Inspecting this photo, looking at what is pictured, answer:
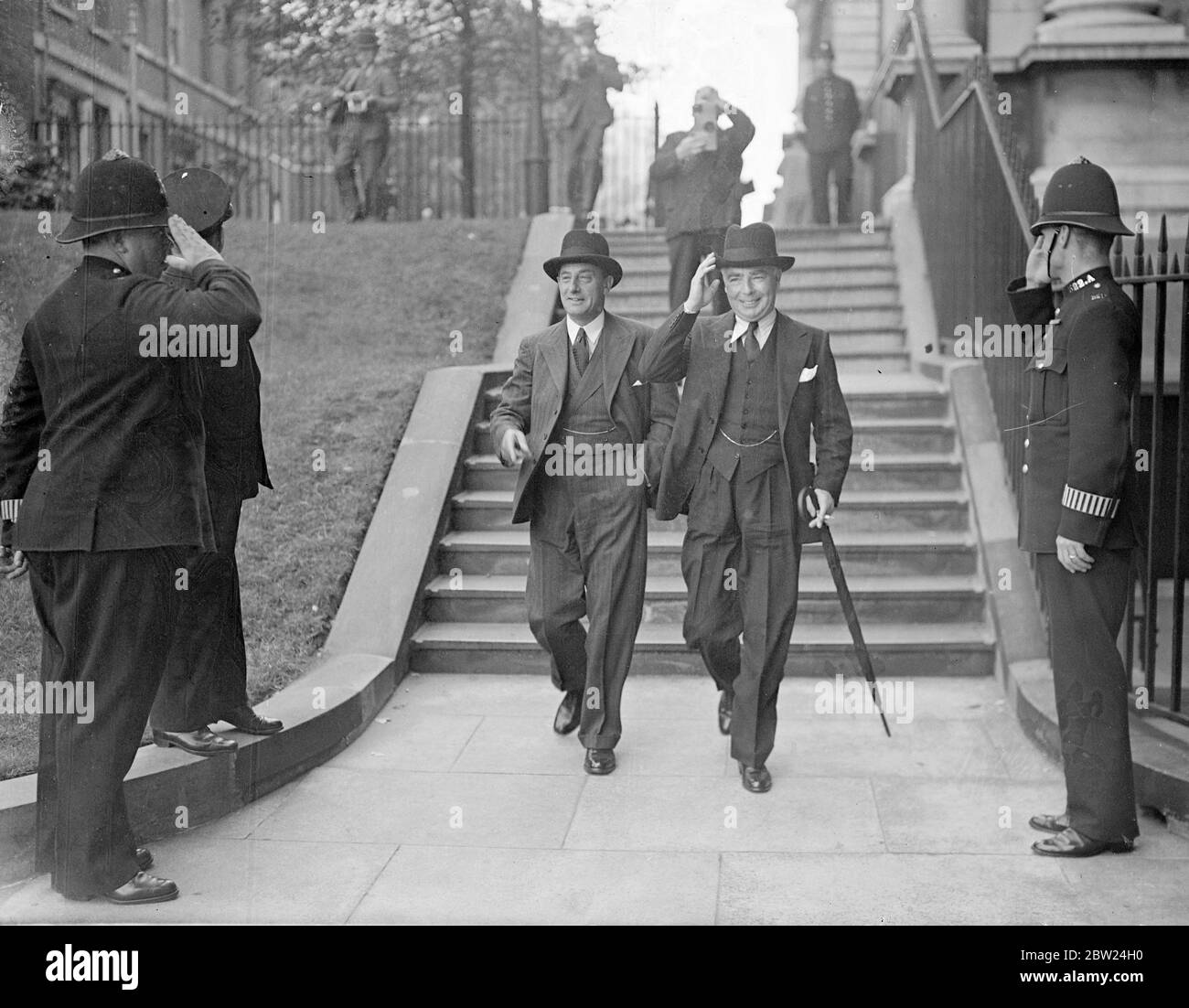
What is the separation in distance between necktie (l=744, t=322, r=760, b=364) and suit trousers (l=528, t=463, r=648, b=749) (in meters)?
0.72

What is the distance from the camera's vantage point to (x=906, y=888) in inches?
173

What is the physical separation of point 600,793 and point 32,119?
324cm

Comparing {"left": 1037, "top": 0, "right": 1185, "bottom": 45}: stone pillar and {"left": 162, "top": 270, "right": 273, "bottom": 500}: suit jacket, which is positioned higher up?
{"left": 1037, "top": 0, "right": 1185, "bottom": 45}: stone pillar

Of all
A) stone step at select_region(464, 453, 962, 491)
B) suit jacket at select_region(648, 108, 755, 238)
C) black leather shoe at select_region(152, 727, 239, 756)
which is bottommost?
black leather shoe at select_region(152, 727, 239, 756)

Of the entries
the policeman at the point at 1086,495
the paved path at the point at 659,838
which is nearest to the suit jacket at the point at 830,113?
the paved path at the point at 659,838

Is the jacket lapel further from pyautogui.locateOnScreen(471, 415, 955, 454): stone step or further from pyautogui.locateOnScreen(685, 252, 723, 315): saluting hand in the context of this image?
pyautogui.locateOnScreen(471, 415, 955, 454): stone step

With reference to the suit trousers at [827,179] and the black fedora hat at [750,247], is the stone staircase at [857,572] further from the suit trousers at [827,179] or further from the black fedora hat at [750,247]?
the suit trousers at [827,179]

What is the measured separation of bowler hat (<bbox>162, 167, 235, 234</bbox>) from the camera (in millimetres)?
4801

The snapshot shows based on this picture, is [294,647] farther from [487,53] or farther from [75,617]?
[487,53]

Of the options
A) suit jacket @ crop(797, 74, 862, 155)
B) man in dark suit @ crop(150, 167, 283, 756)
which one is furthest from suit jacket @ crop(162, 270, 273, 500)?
suit jacket @ crop(797, 74, 862, 155)

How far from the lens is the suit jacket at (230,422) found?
5.23 metres

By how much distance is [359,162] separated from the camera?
1580 cm

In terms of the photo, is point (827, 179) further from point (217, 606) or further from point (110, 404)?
point (110, 404)
